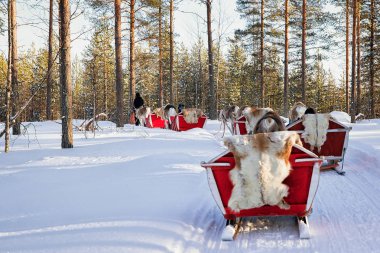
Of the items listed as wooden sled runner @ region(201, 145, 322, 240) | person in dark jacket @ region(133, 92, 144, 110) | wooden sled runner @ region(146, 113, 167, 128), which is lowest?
wooden sled runner @ region(201, 145, 322, 240)

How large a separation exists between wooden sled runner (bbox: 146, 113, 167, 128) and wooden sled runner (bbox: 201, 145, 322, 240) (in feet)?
49.1

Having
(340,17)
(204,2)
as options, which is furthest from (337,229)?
(340,17)

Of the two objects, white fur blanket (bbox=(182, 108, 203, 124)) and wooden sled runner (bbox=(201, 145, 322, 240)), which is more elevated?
white fur blanket (bbox=(182, 108, 203, 124))

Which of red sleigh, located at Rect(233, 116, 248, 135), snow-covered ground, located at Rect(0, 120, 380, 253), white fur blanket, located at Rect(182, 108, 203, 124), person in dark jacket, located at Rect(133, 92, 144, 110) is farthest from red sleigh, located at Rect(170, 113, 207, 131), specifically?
snow-covered ground, located at Rect(0, 120, 380, 253)

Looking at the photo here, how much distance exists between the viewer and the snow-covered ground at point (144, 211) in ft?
11.6

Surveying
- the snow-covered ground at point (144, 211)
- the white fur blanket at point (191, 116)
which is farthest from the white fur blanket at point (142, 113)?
the snow-covered ground at point (144, 211)

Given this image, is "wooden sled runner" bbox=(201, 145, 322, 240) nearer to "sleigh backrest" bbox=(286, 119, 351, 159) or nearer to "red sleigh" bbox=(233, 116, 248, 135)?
"sleigh backrest" bbox=(286, 119, 351, 159)

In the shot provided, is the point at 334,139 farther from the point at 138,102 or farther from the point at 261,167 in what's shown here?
the point at 138,102

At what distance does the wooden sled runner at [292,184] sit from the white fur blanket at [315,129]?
135 inches

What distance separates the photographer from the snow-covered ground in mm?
3527

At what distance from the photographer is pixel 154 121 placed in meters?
19.2

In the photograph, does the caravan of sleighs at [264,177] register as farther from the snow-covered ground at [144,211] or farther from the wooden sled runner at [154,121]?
the wooden sled runner at [154,121]

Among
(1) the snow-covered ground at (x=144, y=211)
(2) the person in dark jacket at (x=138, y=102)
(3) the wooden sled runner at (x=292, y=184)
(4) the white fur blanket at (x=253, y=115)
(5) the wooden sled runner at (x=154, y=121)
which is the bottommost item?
(1) the snow-covered ground at (x=144, y=211)

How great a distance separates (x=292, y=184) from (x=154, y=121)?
15.6 metres
